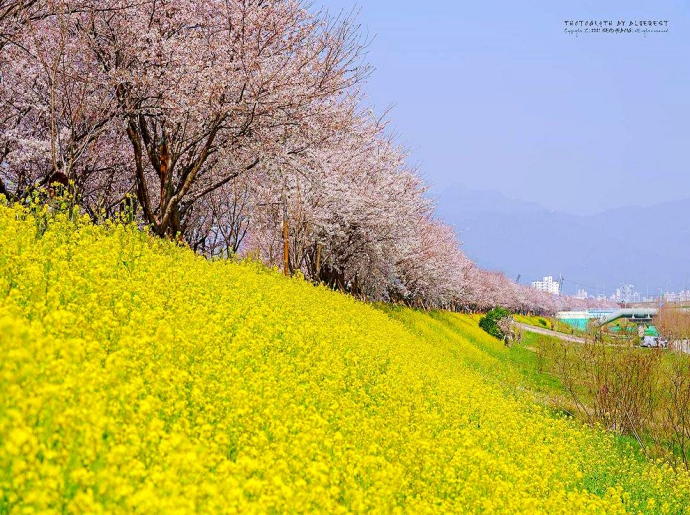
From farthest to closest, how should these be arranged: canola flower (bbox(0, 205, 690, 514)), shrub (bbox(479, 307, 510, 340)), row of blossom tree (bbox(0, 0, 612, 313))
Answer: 1. shrub (bbox(479, 307, 510, 340))
2. row of blossom tree (bbox(0, 0, 612, 313))
3. canola flower (bbox(0, 205, 690, 514))

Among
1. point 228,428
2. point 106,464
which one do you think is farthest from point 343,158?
point 106,464

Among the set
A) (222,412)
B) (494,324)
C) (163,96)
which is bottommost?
(494,324)

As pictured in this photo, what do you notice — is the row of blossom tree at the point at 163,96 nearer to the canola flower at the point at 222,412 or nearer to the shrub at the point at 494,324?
the canola flower at the point at 222,412

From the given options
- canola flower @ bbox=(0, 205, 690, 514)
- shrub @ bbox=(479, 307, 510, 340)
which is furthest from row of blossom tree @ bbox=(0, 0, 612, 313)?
shrub @ bbox=(479, 307, 510, 340)

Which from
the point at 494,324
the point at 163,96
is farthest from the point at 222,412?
the point at 494,324

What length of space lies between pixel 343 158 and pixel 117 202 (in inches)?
364

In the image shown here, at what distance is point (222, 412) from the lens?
23.7ft

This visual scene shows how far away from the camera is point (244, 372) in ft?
28.1

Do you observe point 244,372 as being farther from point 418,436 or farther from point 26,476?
point 26,476

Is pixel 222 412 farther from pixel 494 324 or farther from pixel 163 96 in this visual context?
pixel 494 324

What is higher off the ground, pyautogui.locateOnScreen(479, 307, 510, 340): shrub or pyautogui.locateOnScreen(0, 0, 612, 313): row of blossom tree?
pyautogui.locateOnScreen(0, 0, 612, 313): row of blossom tree

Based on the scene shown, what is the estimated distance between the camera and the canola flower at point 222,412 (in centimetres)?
430

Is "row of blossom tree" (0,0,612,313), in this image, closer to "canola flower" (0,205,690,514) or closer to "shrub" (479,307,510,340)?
"canola flower" (0,205,690,514)

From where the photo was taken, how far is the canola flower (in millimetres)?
4301
